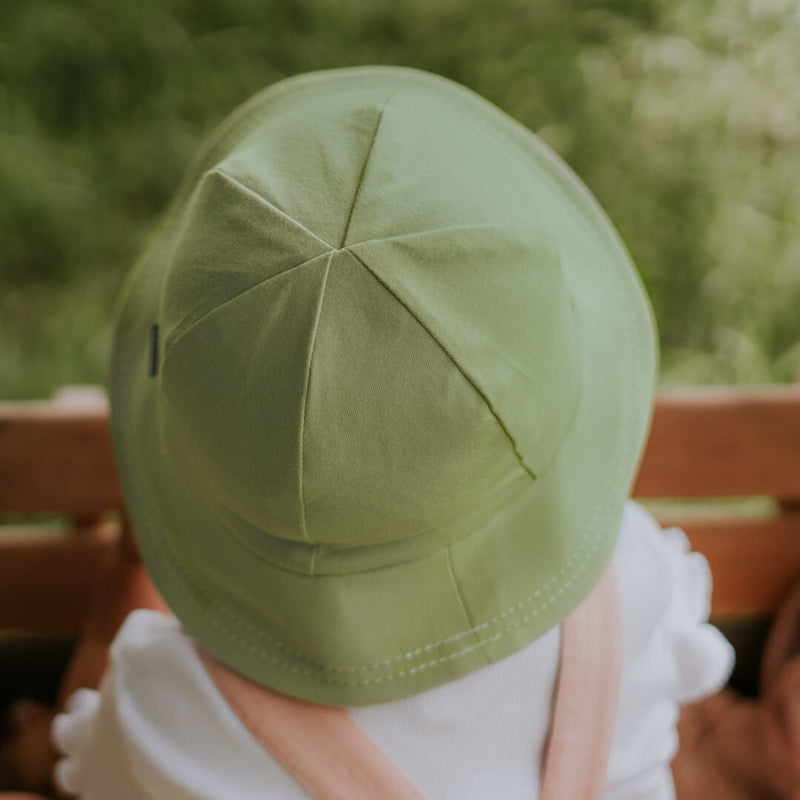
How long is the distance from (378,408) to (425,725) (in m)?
0.26

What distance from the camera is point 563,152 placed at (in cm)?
169

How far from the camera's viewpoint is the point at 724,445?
1.09 m

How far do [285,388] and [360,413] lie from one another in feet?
0.15

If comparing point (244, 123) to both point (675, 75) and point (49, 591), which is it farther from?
point (675, 75)

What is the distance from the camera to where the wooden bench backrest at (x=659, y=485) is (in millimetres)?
1058

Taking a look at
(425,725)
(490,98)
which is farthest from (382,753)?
(490,98)

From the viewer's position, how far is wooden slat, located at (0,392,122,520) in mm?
1038

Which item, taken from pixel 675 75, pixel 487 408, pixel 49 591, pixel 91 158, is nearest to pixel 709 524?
pixel 487 408

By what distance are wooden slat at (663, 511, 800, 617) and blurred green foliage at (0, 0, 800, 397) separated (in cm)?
47

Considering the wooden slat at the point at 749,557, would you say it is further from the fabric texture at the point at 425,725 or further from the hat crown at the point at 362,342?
the hat crown at the point at 362,342

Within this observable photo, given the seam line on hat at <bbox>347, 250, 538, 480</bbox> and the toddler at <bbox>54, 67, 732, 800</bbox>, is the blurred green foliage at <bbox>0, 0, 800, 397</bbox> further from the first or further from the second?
the seam line on hat at <bbox>347, 250, 538, 480</bbox>

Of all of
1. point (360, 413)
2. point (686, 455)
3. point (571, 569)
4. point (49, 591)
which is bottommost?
point (49, 591)

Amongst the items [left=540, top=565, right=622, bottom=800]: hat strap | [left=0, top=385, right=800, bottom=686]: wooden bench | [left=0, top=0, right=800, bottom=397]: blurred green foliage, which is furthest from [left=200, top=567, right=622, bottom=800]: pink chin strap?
[left=0, top=0, right=800, bottom=397]: blurred green foliage

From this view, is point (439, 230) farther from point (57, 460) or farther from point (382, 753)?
point (57, 460)
